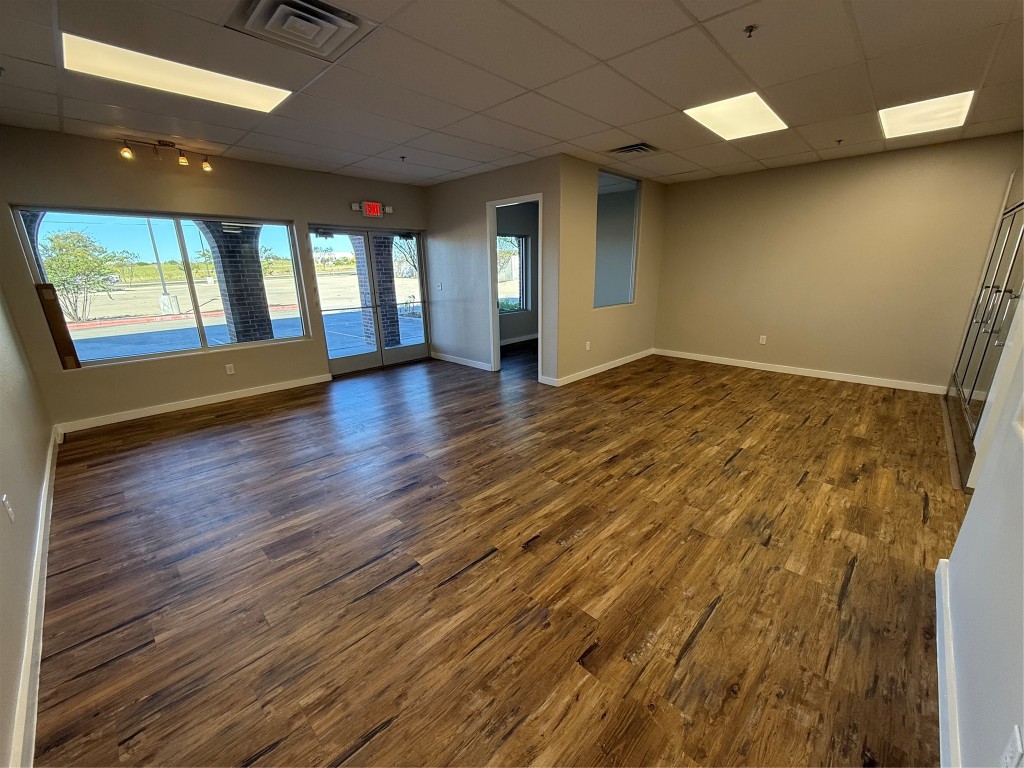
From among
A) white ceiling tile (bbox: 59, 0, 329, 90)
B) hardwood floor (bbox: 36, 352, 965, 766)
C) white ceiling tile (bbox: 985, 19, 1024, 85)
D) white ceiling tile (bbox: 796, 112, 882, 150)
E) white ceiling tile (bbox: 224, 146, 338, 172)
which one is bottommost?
hardwood floor (bbox: 36, 352, 965, 766)

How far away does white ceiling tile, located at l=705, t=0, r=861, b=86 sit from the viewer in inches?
75.6

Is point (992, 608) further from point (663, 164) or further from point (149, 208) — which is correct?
point (149, 208)

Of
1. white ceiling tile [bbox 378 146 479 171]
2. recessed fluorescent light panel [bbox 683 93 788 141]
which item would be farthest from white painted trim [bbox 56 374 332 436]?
recessed fluorescent light panel [bbox 683 93 788 141]

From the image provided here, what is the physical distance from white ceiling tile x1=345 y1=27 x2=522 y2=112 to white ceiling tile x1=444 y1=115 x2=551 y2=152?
378mm

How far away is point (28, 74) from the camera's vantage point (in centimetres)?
236

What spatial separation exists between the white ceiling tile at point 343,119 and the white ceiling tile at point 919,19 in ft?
9.70

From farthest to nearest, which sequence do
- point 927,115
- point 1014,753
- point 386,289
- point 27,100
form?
point 386,289, point 927,115, point 27,100, point 1014,753

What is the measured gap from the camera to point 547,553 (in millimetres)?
2127

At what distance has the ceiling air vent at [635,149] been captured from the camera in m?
3.98

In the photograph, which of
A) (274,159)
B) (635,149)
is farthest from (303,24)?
(635,149)

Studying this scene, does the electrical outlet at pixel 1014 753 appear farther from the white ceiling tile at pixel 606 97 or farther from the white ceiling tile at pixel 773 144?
the white ceiling tile at pixel 773 144

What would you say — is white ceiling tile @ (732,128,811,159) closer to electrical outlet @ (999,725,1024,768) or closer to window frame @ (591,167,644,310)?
window frame @ (591,167,644,310)

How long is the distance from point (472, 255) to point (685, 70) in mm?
3532

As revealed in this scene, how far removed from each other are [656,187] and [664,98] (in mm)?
3266
